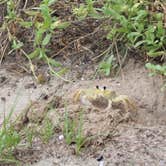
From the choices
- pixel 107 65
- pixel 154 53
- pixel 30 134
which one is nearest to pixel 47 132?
pixel 30 134

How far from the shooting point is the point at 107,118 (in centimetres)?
300

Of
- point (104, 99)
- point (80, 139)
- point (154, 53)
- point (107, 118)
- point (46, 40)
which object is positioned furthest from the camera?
point (46, 40)

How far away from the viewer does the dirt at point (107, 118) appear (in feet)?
9.18

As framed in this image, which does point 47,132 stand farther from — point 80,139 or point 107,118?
point 107,118

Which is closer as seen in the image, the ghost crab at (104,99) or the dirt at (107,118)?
the dirt at (107,118)

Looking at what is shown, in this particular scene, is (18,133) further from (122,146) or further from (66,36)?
(66,36)

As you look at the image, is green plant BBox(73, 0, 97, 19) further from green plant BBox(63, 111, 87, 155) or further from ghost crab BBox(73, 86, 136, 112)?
green plant BBox(63, 111, 87, 155)

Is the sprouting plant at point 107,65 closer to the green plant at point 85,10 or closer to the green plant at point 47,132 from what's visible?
the green plant at point 85,10

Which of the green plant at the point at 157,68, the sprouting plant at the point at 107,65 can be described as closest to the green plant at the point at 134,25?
the sprouting plant at the point at 107,65

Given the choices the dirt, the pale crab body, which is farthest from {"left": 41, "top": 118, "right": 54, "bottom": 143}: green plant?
the pale crab body

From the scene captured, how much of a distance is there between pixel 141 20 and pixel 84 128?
0.79 meters

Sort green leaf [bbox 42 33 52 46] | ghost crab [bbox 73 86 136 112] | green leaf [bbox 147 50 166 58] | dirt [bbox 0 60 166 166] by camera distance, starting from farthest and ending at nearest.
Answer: green leaf [bbox 42 33 52 46] < green leaf [bbox 147 50 166 58] < ghost crab [bbox 73 86 136 112] < dirt [bbox 0 60 166 166]

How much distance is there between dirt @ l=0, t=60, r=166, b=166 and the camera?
2.80m

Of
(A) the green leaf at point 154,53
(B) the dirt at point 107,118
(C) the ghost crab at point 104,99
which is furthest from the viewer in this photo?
(A) the green leaf at point 154,53
